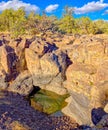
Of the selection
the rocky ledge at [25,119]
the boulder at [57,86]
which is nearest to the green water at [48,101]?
the boulder at [57,86]

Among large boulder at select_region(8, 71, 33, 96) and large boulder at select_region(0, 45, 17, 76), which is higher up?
large boulder at select_region(0, 45, 17, 76)

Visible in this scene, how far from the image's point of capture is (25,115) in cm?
3353

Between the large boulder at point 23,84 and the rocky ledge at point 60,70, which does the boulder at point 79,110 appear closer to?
the rocky ledge at point 60,70

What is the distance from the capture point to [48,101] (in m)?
42.8

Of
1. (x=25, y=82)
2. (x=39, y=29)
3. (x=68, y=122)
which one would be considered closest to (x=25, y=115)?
(x=68, y=122)

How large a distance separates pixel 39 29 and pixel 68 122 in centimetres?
7011

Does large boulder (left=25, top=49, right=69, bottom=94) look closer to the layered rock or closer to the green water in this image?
the green water

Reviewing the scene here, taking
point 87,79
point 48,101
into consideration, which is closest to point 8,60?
point 48,101

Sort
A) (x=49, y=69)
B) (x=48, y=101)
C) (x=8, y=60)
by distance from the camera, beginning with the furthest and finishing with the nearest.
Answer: (x=8, y=60), (x=49, y=69), (x=48, y=101)

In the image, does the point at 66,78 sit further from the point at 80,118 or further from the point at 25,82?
the point at 80,118

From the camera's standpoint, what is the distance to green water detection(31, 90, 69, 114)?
131 ft

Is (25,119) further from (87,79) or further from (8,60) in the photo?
(8,60)

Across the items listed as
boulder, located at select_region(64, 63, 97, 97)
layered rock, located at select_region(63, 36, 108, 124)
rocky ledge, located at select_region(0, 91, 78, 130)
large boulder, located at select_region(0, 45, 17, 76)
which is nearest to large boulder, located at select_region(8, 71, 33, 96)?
large boulder, located at select_region(0, 45, 17, 76)

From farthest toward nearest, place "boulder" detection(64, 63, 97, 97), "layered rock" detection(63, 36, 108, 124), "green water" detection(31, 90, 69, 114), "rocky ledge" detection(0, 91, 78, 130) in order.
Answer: "green water" detection(31, 90, 69, 114) < "boulder" detection(64, 63, 97, 97) < "layered rock" detection(63, 36, 108, 124) < "rocky ledge" detection(0, 91, 78, 130)
